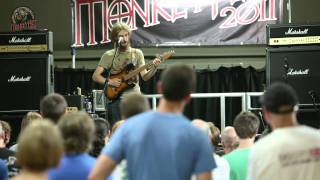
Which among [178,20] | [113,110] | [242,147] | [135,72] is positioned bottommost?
[242,147]

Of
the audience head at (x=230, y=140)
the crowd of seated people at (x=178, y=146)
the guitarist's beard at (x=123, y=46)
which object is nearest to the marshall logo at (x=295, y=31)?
the guitarist's beard at (x=123, y=46)

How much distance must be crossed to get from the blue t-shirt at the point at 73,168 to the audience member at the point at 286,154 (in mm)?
800

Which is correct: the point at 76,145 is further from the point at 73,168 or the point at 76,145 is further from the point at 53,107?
the point at 53,107

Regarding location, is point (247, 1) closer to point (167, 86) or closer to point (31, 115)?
point (31, 115)

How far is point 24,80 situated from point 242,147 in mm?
3858

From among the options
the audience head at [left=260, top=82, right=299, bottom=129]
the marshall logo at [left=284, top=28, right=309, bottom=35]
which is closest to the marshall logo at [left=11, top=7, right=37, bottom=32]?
the marshall logo at [left=284, top=28, right=309, bottom=35]

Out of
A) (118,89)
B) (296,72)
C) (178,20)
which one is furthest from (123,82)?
(178,20)

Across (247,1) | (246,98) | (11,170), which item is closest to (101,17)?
(247,1)

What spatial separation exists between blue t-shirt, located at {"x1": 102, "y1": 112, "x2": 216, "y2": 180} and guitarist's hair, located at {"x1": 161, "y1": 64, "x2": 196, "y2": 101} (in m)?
0.09

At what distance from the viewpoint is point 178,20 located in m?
9.16

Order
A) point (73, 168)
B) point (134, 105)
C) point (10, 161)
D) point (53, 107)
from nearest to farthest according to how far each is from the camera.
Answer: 1. point (73, 168)
2. point (134, 105)
3. point (53, 107)
4. point (10, 161)

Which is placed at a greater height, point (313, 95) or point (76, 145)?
point (313, 95)

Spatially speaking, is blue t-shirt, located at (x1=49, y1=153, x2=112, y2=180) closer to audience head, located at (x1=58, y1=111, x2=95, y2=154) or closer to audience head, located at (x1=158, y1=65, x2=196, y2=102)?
audience head, located at (x1=58, y1=111, x2=95, y2=154)

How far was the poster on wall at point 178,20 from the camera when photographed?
8.98 meters
